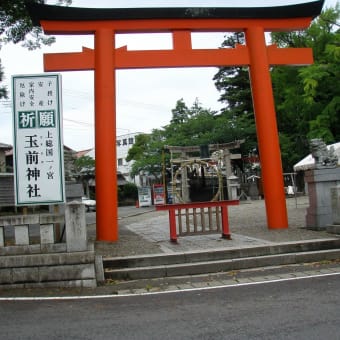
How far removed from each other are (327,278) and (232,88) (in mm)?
35367

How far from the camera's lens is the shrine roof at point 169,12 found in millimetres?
11328

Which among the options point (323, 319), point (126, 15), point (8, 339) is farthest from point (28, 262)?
point (126, 15)

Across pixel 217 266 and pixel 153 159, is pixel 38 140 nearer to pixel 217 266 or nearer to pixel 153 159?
pixel 217 266

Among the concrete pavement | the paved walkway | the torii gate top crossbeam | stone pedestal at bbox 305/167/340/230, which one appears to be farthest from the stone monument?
the torii gate top crossbeam

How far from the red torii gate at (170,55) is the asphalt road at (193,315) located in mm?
5045

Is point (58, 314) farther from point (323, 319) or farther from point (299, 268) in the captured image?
point (299, 268)

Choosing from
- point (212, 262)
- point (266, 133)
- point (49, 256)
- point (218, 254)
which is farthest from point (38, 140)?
point (266, 133)

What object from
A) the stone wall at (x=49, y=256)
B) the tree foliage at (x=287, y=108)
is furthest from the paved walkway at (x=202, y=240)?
the tree foliage at (x=287, y=108)

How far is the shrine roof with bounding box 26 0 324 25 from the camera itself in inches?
446

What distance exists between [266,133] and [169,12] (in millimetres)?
4045

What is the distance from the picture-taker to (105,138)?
1136 centimetres

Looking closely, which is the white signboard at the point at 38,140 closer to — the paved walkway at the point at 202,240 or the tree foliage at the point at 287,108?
the paved walkway at the point at 202,240

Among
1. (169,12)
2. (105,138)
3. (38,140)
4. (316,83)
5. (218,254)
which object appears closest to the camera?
(38,140)

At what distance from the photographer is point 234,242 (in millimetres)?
9969
